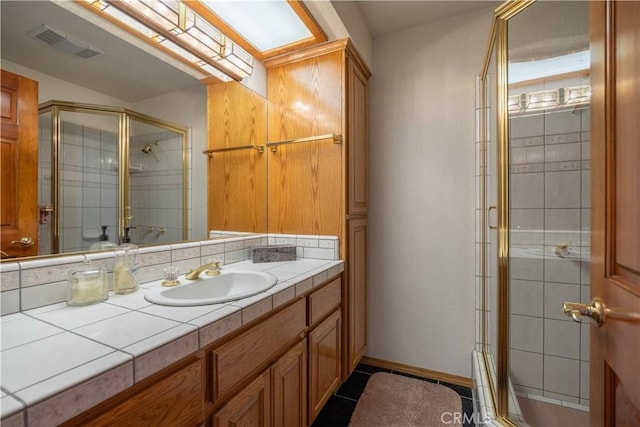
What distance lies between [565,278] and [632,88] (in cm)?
135

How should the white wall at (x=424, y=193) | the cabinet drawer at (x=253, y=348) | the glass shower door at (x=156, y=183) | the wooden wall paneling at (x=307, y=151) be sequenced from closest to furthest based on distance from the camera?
1. the cabinet drawer at (x=253, y=348)
2. the glass shower door at (x=156, y=183)
3. the wooden wall paneling at (x=307, y=151)
4. the white wall at (x=424, y=193)

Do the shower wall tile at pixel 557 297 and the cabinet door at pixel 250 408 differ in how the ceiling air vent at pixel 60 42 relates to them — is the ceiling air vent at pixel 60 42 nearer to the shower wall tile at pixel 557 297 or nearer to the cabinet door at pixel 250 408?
the cabinet door at pixel 250 408

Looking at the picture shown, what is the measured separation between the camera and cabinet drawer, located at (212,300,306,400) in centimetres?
79

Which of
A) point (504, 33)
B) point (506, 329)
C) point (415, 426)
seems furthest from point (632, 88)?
point (415, 426)

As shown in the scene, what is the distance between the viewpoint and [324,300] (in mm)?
1430

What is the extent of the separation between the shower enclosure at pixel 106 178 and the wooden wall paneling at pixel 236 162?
0.74 feet

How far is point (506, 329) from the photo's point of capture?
1.41 metres

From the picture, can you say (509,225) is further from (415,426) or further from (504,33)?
(415,426)

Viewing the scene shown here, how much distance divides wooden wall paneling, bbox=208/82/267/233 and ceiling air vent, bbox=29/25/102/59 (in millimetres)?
583

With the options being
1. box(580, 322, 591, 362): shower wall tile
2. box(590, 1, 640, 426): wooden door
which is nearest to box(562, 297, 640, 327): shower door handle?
box(590, 1, 640, 426): wooden door

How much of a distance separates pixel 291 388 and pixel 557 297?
151cm

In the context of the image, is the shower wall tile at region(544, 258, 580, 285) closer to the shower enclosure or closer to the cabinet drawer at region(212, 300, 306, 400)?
the cabinet drawer at region(212, 300, 306, 400)

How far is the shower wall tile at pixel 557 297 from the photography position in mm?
1488

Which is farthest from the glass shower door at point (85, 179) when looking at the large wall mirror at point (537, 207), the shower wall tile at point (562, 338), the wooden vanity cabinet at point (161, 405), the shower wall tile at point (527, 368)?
the shower wall tile at point (562, 338)
